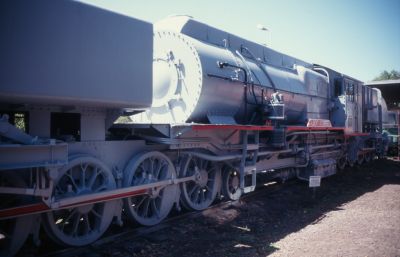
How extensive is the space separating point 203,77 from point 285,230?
3.06 meters

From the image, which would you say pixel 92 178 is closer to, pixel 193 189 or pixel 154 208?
pixel 154 208

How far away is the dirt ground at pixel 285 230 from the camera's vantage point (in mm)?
5039

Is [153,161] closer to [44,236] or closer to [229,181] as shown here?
[44,236]

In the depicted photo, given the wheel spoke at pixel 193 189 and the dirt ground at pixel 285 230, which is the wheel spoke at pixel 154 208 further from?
the wheel spoke at pixel 193 189

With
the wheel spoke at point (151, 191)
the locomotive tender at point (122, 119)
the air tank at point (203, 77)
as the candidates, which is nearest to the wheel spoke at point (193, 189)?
the locomotive tender at point (122, 119)

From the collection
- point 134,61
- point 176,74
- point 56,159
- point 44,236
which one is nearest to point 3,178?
point 56,159

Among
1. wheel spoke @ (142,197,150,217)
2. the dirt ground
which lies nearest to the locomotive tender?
wheel spoke @ (142,197,150,217)

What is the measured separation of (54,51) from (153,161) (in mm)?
2570

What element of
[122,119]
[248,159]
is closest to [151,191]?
[122,119]

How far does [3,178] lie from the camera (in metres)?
4.07

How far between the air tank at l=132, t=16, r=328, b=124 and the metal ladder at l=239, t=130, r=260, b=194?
0.47m

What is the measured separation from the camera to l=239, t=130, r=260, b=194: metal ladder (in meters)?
7.19

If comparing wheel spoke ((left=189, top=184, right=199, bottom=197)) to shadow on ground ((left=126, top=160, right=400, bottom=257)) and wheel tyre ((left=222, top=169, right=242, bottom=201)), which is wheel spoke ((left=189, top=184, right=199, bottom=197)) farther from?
wheel tyre ((left=222, top=169, right=242, bottom=201))

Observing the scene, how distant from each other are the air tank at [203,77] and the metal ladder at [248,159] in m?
0.47
